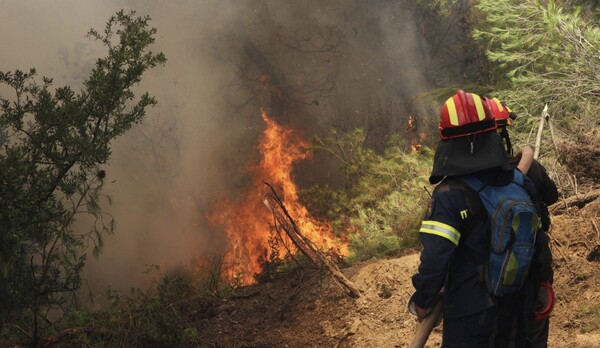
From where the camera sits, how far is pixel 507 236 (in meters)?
3.09

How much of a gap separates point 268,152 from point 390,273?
27.5ft

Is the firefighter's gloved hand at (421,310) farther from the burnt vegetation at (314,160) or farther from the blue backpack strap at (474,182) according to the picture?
the burnt vegetation at (314,160)

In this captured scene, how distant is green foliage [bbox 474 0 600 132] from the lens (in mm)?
9875

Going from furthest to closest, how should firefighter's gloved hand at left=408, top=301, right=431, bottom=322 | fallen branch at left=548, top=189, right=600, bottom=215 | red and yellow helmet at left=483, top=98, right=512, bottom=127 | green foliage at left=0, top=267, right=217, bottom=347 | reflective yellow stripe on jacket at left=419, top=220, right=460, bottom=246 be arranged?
1. fallen branch at left=548, top=189, right=600, bottom=215
2. green foliage at left=0, top=267, right=217, bottom=347
3. red and yellow helmet at left=483, top=98, right=512, bottom=127
4. firefighter's gloved hand at left=408, top=301, right=431, bottom=322
5. reflective yellow stripe on jacket at left=419, top=220, right=460, bottom=246

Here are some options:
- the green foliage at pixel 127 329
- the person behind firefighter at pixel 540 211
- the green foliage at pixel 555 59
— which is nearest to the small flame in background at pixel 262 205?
the green foliage at pixel 555 59

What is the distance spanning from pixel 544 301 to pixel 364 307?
9.81 ft

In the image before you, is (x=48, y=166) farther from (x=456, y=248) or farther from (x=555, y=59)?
(x=555, y=59)

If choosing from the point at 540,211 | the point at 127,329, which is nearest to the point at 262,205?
the point at 127,329

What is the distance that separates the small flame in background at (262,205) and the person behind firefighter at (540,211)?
906cm

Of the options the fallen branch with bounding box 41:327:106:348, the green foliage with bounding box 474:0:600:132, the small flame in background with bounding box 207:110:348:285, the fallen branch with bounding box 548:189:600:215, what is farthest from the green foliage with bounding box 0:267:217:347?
the small flame in background with bounding box 207:110:348:285

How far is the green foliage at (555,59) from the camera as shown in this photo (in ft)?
32.4

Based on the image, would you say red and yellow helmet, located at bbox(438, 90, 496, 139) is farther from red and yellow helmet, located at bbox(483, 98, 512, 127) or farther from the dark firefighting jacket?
red and yellow helmet, located at bbox(483, 98, 512, 127)

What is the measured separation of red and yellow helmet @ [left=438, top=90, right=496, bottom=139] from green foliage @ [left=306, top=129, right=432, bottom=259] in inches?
203

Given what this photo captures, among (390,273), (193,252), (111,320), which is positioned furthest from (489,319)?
(193,252)
